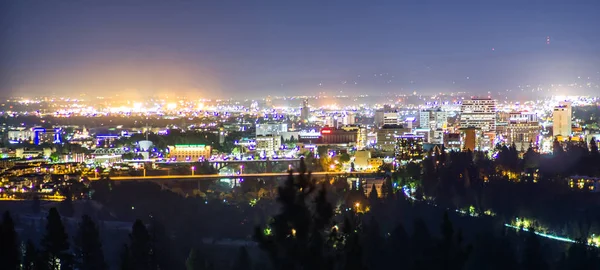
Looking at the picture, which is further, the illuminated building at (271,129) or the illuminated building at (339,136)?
the illuminated building at (271,129)

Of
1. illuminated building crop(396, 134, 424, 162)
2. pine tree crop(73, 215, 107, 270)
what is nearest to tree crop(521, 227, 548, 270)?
pine tree crop(73, 215, 107, 270)

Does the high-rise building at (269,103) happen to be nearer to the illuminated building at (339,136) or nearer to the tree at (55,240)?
the illuminated building at (339,136)

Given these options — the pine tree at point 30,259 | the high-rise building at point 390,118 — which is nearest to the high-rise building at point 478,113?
the high-rise building at point 390,118

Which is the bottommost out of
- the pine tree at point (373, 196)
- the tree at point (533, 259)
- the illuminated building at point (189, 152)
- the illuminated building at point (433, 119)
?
the tree at point (533, 259)

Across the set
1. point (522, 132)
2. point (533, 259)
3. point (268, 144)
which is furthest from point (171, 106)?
point (533, 259)

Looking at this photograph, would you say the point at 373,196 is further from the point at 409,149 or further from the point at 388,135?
the point at 388,135

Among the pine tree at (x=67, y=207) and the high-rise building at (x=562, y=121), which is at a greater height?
the high-rise building at (x=562, y=121)

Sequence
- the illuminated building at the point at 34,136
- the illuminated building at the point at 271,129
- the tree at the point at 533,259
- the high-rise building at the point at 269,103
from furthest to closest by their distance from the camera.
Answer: the high-rise building at the point at 269,103
the illuminated building at the point at 271,129
the illuminated building at the point at 34,136
the tree at the point at 533,259
